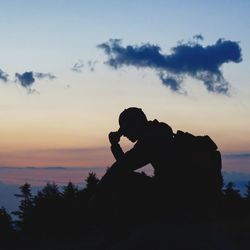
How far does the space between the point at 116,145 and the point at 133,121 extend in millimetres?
488

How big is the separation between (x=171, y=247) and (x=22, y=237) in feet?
69.0

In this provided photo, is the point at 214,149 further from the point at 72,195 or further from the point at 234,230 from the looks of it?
the point at 72,195

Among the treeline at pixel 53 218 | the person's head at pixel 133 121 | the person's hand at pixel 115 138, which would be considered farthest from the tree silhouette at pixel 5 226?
the person's head at pixel 133 121

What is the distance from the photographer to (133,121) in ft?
20.1

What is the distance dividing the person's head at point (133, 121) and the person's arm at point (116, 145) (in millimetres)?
266

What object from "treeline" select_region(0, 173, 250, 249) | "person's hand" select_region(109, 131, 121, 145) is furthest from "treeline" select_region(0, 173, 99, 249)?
"person's hand" select_region(109, 131, 121, 145)

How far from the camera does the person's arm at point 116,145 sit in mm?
6404

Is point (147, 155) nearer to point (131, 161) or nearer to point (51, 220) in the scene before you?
point (131, 161)

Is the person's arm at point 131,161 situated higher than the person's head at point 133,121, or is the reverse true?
the person's head at point 133,121

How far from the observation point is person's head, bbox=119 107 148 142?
6102 mm

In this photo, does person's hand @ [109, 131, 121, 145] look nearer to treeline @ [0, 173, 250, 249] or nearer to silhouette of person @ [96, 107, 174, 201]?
silhouette of person @ [96, 107, 174, 201]

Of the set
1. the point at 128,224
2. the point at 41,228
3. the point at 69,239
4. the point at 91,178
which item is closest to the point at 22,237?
the point at 41,228

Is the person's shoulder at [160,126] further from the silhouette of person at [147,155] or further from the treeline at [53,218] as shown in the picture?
the treeline at [53,218]

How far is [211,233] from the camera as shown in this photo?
5824mm
